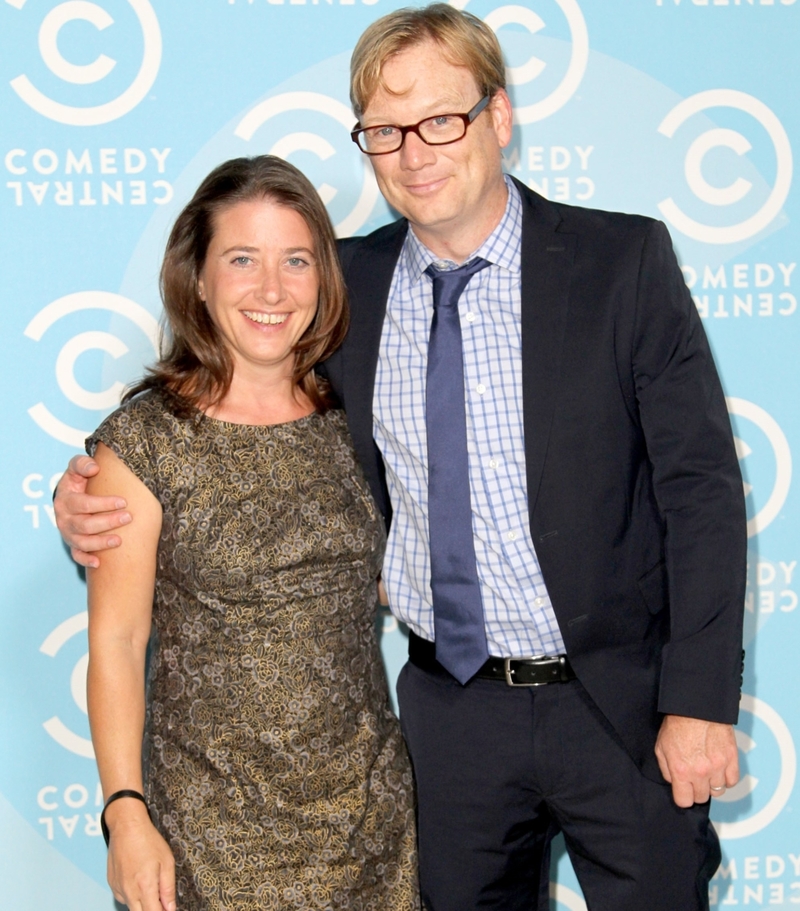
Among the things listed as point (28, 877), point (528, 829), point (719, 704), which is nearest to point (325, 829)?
point (528, 829)

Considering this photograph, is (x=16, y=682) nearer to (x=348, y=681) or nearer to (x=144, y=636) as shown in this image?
(x=144, y=636)

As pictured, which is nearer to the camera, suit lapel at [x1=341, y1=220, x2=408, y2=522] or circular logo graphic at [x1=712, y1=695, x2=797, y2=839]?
suit lapel at [x1=341, y1=220, x2=408, y2=522]

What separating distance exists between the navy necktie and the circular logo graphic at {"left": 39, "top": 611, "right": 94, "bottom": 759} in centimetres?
95

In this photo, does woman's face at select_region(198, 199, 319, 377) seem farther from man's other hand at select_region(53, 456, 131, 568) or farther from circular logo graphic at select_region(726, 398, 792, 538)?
circular logo graphic at select_region(726, 398, 792, 538)

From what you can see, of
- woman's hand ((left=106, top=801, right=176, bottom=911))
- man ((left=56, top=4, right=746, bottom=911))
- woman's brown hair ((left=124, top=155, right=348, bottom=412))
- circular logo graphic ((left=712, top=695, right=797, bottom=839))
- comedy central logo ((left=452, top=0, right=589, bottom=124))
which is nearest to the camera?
woman's hand ((left=106, top=801, right=176, bottom=911))

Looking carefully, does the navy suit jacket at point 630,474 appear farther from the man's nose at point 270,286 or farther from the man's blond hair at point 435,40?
the man's nose at point 270,286

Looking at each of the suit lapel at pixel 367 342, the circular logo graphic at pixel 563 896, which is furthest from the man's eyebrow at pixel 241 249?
the circular logo graphic at pixel 563 896

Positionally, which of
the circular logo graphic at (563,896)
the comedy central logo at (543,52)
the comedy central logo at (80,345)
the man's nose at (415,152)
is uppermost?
the comedy central logo at (543,52)

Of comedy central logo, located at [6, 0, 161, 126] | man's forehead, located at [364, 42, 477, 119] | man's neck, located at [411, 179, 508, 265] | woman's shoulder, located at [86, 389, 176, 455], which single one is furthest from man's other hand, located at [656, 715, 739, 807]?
comedy central logo, located at [6, 0, 161, 126]

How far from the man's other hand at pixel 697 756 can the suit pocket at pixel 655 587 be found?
0.21 metres

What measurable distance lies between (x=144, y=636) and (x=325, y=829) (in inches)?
18.1

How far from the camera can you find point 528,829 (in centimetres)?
212

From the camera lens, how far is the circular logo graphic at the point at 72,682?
2535mm

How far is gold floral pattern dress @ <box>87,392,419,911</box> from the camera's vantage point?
1879 millimetres
